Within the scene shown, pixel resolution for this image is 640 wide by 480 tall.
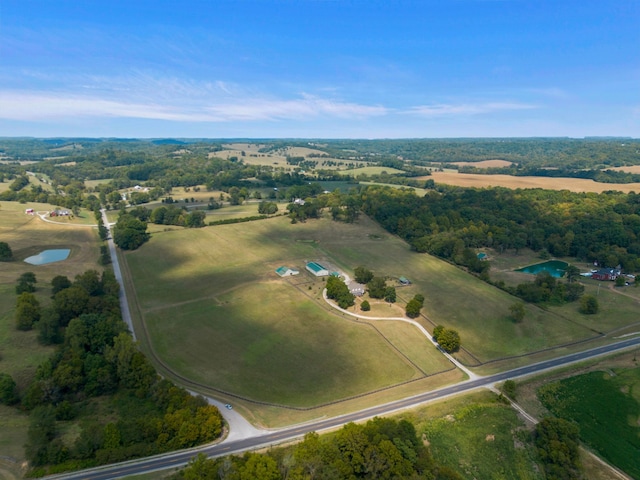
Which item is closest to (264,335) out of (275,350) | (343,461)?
(275,350)

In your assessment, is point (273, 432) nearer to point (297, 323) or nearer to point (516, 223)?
point (297, 323)

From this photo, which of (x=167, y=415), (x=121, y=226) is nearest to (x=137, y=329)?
(x=167, y=415)

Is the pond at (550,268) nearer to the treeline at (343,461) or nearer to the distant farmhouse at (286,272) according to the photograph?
the distant farmhouse at (286,272)

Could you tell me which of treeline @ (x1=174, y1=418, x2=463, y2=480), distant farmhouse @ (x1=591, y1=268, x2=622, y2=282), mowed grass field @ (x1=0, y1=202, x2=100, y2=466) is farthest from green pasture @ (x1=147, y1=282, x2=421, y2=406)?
distant farmhouse @ (x1=591, y1=268, x2=622, y2=282)

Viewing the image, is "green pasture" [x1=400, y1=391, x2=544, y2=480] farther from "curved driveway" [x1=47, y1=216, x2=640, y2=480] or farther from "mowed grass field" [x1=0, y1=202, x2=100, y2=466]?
"mowed grass field" [x1=0, y1=202, x2=100, y2=466]

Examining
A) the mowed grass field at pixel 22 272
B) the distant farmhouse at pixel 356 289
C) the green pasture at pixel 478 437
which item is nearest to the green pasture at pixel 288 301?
the distant farmhouse at pixel 356 289
